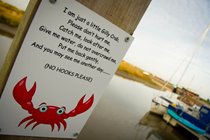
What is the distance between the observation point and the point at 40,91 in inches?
33.9

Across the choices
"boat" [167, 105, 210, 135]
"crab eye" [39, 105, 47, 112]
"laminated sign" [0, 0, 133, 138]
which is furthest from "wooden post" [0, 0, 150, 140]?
"boat" [167, 105, 210, 135]

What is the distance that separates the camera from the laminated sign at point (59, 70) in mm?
773

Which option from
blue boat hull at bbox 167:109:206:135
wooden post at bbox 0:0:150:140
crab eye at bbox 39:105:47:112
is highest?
wooden post at bbox 0:0:150:140

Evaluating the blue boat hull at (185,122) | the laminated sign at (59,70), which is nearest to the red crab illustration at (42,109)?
the laminated sign at (59,70)

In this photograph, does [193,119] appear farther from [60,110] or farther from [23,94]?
[23,94]

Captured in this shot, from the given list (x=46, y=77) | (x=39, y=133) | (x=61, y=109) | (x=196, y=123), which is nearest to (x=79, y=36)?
(x=46, y=77)

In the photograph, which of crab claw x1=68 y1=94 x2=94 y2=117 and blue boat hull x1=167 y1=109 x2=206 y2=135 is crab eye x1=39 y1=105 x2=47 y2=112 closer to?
crab claw x1=68 y1=94 x2=94 y2=117

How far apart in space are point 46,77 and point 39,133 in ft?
1.08

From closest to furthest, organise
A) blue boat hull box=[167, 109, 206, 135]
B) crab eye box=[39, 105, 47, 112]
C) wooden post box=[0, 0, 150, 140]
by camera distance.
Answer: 1. wooden post box=[0, 0, 150, 140]
2. crab eye box=[39, 105, 47, 112]
3. blue boat hull box=[167, 109, 206, 135]

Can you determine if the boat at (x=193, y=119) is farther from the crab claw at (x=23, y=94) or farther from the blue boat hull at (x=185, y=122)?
the crab claw at (x=23, y=94)

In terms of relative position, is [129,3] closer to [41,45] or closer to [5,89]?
[41,45]

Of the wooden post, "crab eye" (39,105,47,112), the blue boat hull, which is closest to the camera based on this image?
the wooden post

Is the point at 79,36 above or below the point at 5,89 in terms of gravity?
above

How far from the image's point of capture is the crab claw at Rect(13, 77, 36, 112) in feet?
2.64
